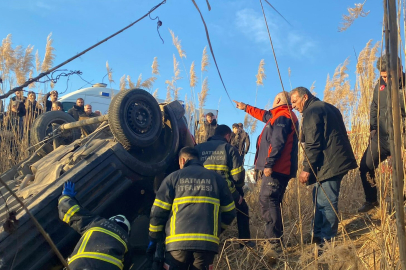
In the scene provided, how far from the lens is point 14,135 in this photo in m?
5.61

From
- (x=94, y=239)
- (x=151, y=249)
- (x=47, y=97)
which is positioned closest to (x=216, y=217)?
(x=151, y=249)

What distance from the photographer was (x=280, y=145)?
3.76 metres

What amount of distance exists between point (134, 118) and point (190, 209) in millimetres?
1533

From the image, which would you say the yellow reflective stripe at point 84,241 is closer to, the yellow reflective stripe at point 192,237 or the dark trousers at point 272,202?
the yellow reflective stripe at point 192,237

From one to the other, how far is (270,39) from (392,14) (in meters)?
0.43

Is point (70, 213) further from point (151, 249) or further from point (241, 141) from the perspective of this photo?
point (241, 141)

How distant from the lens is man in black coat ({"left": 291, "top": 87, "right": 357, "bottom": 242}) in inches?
139

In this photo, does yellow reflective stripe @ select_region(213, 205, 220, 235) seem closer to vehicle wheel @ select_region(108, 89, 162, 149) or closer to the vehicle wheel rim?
vehicle wheel @ select_region(108, 89, 162, 149)

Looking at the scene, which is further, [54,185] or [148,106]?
[148,106]

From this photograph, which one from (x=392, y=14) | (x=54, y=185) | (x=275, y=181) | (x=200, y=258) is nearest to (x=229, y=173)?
(x=275, y=181)

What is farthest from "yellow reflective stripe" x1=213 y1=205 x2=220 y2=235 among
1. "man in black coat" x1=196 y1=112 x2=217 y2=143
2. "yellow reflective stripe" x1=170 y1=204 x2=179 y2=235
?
"man in black coat" x1=196 y1=112 x2=217 y2=143

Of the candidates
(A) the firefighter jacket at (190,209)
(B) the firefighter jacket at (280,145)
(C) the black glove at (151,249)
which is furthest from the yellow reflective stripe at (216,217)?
(B) the firefighter jacket at (280,145)

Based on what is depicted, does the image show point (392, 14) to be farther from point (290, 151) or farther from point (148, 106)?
point (148, 106)

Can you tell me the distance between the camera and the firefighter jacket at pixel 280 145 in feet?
12.4
